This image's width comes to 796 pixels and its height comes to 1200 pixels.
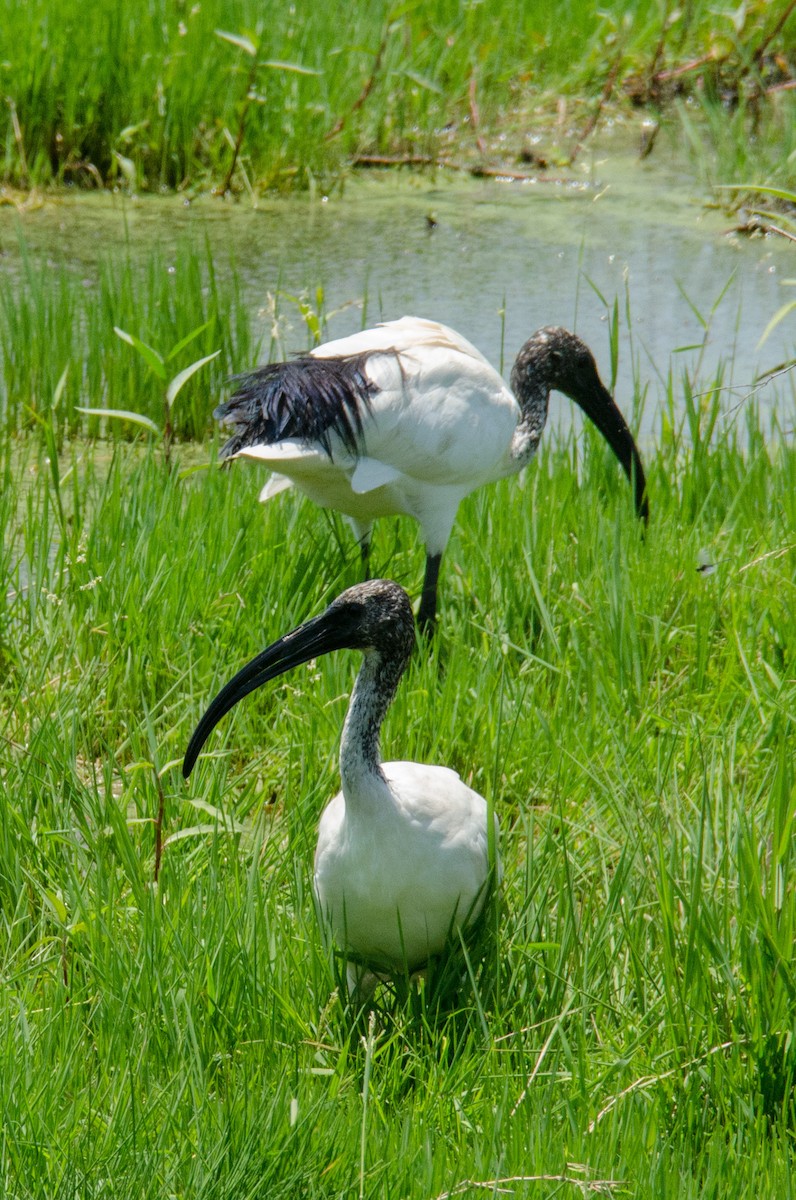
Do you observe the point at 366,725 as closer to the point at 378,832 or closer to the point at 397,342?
the point at 378,832

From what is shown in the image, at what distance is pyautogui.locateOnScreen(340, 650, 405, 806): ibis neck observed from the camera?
97.3 inches

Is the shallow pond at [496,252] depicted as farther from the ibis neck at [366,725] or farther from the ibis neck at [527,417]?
the ibis neck at [366,725]

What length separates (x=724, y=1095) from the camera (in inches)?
90.0

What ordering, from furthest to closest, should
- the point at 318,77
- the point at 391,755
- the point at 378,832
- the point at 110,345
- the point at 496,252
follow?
the point at 318,77, the point at 496,252, the point at 110,345, the point at 391,755, the point at 378,832

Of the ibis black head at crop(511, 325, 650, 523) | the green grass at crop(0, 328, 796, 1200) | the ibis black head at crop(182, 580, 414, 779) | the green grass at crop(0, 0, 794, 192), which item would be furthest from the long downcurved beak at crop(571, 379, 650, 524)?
the green grass at crop(0, 0, 794, 192)

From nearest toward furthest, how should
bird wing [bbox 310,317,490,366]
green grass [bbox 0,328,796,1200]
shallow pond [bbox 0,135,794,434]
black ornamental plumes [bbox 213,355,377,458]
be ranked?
1. green grass [bbox 0,328,796,1200]
2. black ornamental plumes [bbox 213,355,377,458]
3. bird wing [bbox 310,317,490,366]
4. shallow pond [bbox 0,135,794,434]

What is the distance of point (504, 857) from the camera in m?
2.98

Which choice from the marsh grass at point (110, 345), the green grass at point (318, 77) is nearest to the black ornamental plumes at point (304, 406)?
the marsh grass at point (110, 345)

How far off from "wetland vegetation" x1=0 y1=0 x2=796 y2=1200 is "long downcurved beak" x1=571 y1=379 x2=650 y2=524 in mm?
64

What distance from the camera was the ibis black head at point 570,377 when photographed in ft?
15.2

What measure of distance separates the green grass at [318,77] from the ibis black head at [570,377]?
2496mm

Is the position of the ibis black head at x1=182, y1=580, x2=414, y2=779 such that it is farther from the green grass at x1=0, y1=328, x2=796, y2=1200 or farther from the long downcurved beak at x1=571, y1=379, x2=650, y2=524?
the long downcurved beak at x1=571, y1=379, x2=650, y2=524

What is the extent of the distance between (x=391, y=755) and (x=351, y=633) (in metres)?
0.85

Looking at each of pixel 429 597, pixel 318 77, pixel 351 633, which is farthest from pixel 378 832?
pixel 318 77
